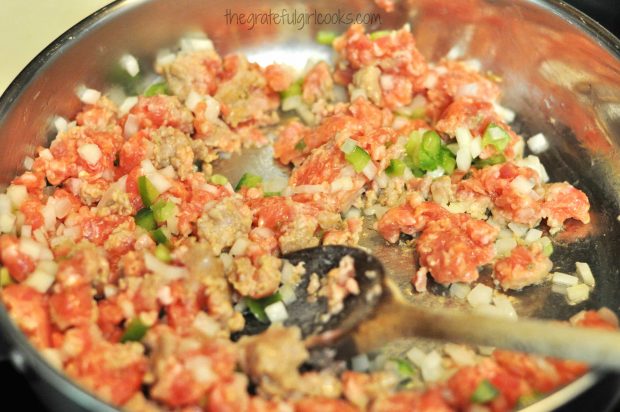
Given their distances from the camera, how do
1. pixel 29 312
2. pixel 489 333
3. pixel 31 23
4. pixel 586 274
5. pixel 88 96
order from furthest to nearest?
pixel 31 23 → pixel 88 96 → pixel 586 274 → pixel 29 312 → pixel 489 333

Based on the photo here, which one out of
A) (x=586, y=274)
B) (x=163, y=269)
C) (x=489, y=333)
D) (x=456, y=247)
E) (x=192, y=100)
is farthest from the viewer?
(x=192, y=100)

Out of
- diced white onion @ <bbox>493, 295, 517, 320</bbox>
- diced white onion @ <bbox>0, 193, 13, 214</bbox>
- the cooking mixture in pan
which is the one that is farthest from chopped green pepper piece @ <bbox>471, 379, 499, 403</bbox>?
diced white onion @ <bbox>0, 193, 13, 214</bbox>

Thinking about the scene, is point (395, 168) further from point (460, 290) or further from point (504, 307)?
point (504, 307)

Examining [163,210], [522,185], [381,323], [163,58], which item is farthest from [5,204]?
[522,185]

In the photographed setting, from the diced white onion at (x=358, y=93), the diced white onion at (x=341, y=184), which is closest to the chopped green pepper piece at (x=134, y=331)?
the diced white onion at (x=341, y=184)

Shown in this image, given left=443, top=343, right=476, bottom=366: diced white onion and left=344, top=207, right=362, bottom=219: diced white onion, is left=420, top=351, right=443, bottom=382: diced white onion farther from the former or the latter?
left=344, top=207, right=362, bottom=219: diced white onion

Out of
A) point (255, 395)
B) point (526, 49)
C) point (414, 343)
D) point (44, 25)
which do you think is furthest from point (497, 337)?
point (44, 25)
